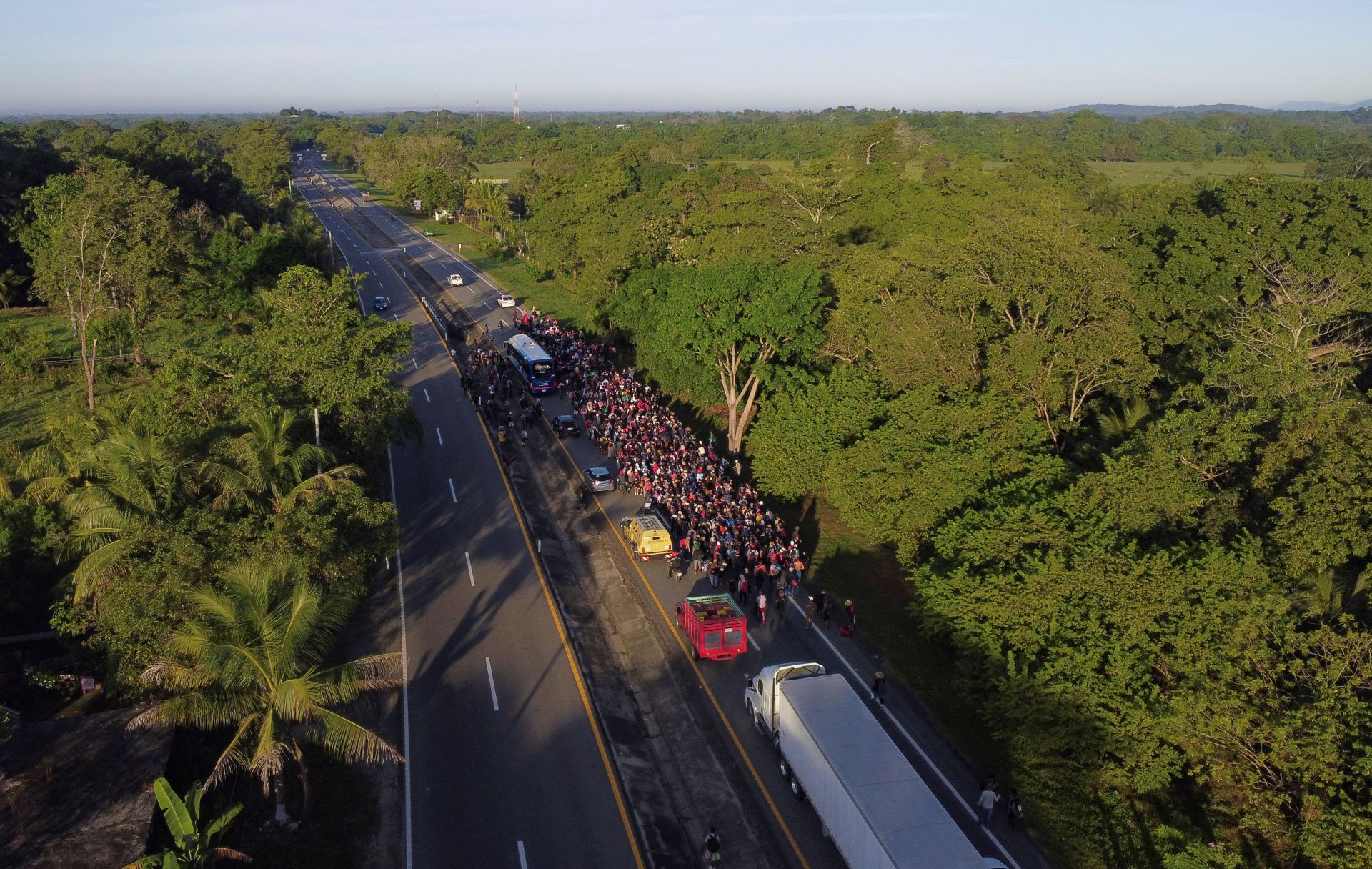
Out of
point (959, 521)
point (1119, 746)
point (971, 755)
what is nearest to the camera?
point (1119, 746)

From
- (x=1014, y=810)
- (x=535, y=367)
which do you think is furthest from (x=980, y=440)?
(x=535, y=367)

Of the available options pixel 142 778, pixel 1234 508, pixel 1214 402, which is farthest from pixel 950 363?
pixel 142 778

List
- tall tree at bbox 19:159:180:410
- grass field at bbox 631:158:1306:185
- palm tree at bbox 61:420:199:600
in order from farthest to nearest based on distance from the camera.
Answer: grass field at bbox 631:158:1306:185
tall tree at bbox 19:159:180:410
palm tree at bbox 61:420:199:600

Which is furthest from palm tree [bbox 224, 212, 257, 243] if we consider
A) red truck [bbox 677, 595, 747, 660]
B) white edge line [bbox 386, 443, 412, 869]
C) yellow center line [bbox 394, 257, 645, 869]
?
red truck [bbox 677, 595, 747, 660]

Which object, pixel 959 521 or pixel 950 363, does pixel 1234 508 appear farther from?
pixel 950 363

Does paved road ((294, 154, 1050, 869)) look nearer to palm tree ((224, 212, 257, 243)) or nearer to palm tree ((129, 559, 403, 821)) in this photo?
palm tree ((129, 559, 403, 821))
